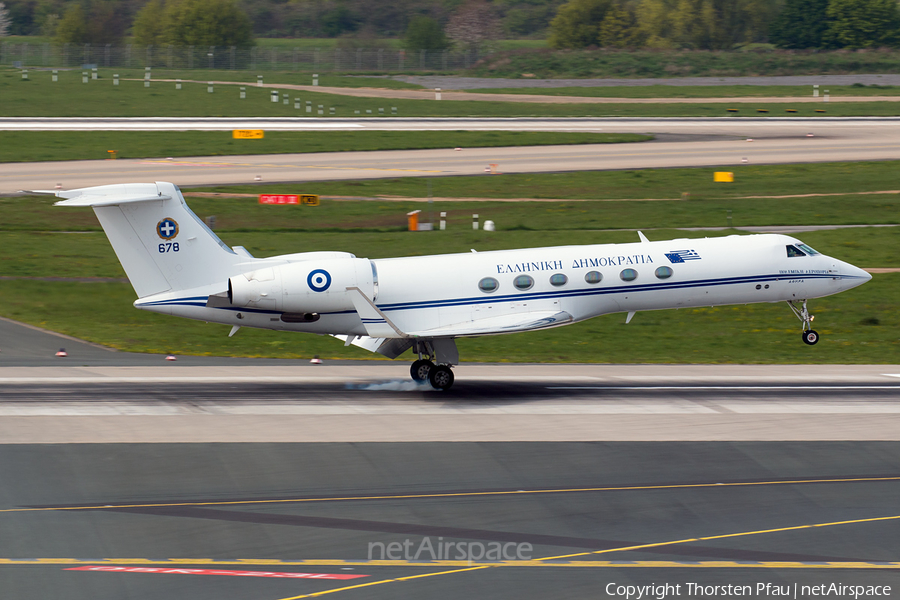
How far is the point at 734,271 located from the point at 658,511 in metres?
12.3

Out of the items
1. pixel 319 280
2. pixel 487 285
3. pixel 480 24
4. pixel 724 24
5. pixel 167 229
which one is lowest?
pixel 487 285

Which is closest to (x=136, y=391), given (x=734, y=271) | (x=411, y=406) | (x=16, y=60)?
(x=411, y=406)

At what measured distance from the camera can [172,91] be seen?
8775 centimetres

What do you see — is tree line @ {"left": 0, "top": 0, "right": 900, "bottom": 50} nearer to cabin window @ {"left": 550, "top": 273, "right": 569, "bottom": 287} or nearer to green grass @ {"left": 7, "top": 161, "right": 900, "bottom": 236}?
green grass @ {"left": 7, "top": 161, "right": 900, "bottom": 236}

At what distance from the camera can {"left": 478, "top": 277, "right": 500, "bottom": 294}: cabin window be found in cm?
2783

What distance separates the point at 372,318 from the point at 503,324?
3.38m

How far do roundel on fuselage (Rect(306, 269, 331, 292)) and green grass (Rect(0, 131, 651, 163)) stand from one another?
39.2 m

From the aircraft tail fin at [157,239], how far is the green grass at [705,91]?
71.3 metres

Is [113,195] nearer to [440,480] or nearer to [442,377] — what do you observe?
[442,377]

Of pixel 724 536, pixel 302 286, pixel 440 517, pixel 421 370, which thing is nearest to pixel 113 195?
pixel 302 286

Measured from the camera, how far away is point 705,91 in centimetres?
9769

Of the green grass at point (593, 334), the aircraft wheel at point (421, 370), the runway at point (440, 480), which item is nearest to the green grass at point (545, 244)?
the green grass at point (593, 334)

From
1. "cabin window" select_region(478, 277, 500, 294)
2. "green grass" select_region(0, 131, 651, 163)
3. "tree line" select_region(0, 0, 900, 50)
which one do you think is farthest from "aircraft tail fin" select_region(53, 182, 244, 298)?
"tree line" select_region(0, 0, 900, 50)

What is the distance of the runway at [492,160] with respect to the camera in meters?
55.9
